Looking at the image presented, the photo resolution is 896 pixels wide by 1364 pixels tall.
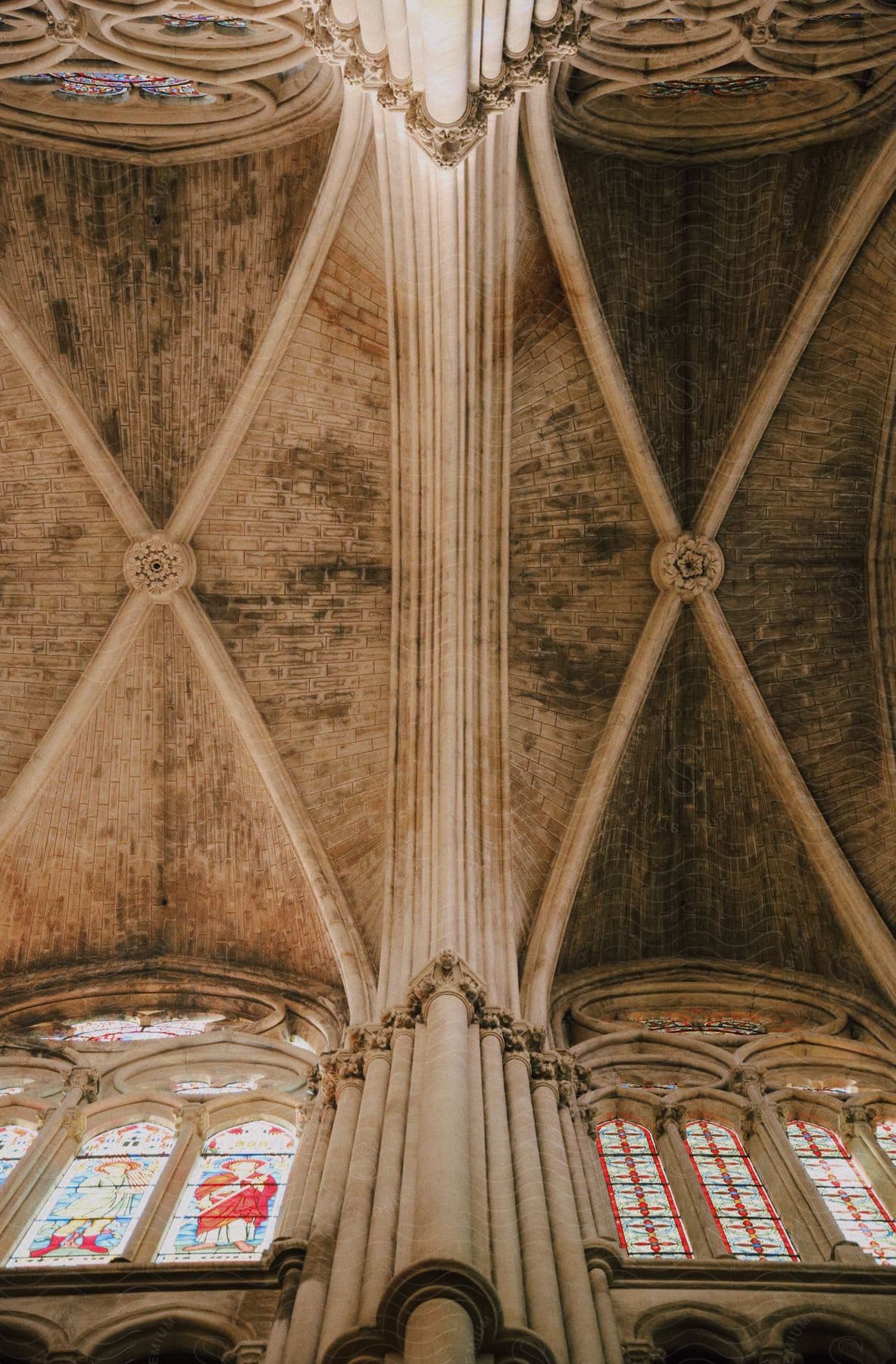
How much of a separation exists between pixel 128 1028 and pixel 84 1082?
6.56 feet

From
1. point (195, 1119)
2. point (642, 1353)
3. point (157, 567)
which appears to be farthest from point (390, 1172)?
point (157, 567)

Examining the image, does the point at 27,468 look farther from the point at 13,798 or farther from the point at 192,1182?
the point at 192,1182

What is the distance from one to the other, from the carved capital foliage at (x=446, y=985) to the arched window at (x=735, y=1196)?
1.94 metres

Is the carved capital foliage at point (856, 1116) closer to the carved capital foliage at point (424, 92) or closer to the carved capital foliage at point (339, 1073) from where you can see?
the carved capital foliage at point (339, 1073)

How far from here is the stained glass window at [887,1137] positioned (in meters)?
9.91

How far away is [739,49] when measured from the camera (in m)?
10.6

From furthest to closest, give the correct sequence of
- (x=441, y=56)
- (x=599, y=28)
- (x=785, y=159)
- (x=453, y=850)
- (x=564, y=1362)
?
(x=785, y=159) → (x=453, y=850) → (x=599, y=28) → (x=441, y=56) → (x=564, y=1362)

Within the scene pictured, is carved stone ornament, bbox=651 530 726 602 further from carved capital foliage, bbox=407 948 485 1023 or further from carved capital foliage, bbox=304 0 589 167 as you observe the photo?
carved capital foliage, bbox=407 948 485 1023

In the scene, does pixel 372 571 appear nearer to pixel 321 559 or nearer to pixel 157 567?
pixel 321 559

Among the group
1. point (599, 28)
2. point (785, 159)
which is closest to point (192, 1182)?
point (599, 28)

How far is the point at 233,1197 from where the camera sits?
9.12m

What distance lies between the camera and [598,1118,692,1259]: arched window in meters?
8.45

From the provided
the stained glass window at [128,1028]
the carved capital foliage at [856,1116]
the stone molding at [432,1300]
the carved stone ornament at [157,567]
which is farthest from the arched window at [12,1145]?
the carved capital foliage at [856,1116]

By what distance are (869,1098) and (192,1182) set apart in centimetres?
507
